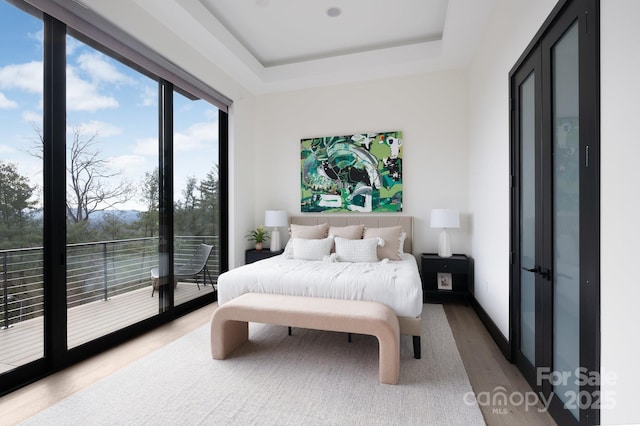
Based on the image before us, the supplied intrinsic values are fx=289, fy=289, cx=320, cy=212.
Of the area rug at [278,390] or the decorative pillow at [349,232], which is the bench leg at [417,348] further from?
the decorative pillow at [349,232]

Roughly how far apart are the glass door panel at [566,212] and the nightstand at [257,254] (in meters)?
3.32

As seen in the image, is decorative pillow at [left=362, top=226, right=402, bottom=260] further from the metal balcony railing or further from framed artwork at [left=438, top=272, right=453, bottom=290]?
the metal balcony railing

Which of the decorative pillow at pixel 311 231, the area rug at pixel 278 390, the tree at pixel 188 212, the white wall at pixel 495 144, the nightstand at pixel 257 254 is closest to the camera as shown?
the area rug at pixel 278 390

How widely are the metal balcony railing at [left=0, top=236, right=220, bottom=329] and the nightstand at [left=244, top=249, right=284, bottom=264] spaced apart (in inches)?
34.9

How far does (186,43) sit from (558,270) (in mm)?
4057

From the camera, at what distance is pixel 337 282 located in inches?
100.0

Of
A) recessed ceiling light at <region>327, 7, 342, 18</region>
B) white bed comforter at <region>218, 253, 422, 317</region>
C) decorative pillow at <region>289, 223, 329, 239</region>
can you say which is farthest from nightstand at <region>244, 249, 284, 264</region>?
recessed ceiling light at <region>327, 7, 342, 18</region>

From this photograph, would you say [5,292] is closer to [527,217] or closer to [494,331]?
[527,217]

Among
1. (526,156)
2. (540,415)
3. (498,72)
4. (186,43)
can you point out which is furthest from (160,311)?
(498,72)

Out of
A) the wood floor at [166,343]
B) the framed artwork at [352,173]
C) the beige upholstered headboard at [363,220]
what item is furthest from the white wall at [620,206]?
the framed artwork at [352,173]

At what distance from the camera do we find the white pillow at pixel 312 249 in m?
3.56

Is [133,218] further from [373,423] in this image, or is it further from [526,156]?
[526,156]

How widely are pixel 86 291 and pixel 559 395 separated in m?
3.50

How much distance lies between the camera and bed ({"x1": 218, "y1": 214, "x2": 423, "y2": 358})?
2.35 m
